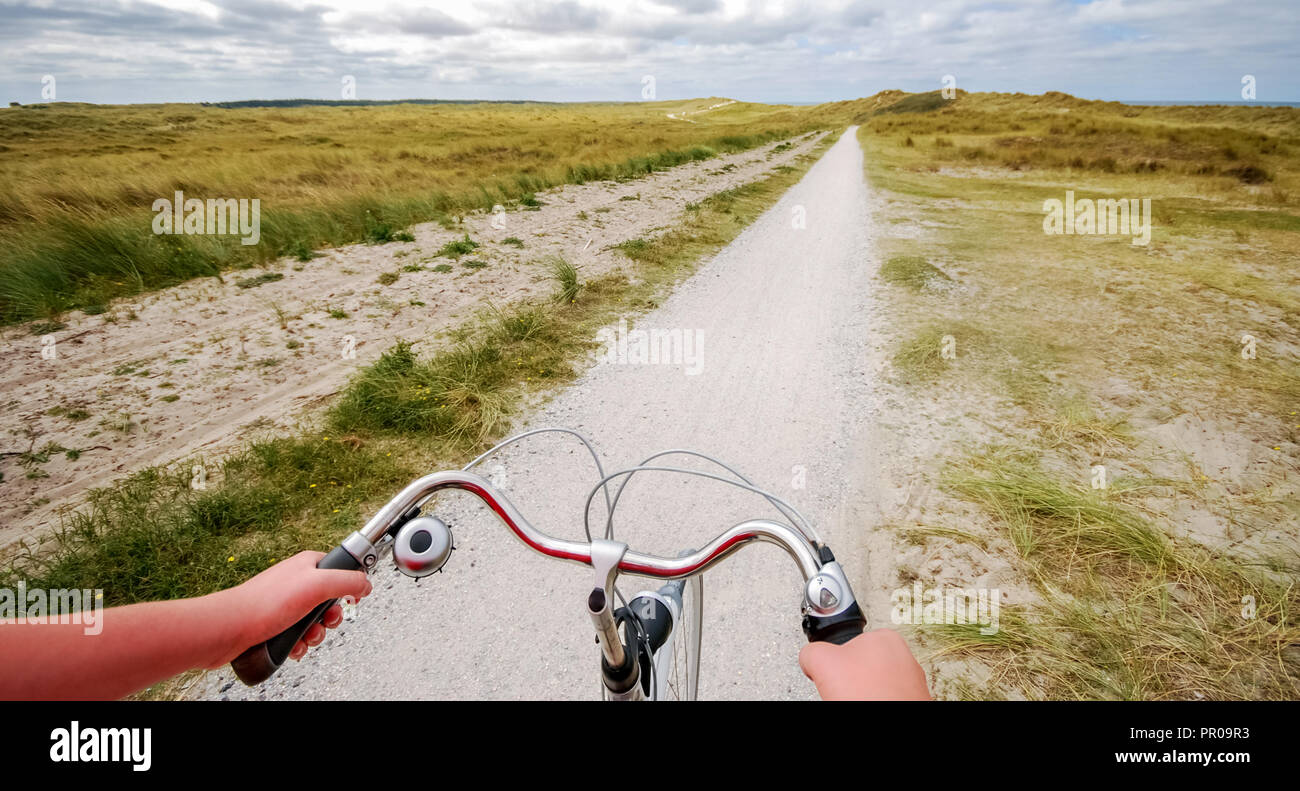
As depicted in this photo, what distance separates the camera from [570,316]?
744 cm

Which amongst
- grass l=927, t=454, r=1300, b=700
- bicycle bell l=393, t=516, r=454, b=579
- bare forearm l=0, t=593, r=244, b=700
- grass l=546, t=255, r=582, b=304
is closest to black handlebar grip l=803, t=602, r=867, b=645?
bicycle bell l=393, t=516, r=454, b=579

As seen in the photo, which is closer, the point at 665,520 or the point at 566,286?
the point at 665,520

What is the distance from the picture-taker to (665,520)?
12.4 ft

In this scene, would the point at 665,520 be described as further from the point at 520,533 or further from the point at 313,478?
the point at 313,478

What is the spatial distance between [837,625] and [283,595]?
120 centimetres

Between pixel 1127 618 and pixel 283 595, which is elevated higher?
pixel 283 595

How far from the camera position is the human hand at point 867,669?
948 mm

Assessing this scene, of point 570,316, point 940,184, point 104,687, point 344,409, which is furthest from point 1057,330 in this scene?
point 940,184

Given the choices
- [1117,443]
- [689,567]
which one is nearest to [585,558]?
[689,567]

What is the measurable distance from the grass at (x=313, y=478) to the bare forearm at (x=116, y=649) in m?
2.65

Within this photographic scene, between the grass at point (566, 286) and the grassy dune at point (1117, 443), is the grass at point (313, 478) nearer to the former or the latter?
the grass at point (566, 286)

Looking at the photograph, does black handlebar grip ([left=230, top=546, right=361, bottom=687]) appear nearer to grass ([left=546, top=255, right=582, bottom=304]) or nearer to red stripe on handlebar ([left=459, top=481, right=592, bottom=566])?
red stripe on handlebar ([left=459, top=481, right=592, bottom=566])

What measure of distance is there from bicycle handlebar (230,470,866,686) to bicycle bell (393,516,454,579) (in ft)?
0.24
